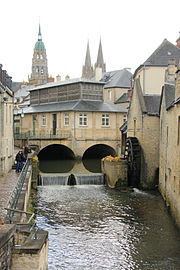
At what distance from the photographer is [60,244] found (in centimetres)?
1241

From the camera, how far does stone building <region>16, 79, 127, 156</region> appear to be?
37781 mm

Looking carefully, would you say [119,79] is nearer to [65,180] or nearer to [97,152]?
Answer: [97,152]

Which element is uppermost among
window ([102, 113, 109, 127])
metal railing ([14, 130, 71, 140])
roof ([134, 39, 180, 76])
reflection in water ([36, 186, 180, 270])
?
roof ([134, 39, 180, 76])

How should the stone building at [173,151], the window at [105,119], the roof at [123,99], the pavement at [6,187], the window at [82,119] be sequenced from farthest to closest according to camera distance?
the roof at [123,99]
the window at [105,119]
the window at [82,119]
the stone building at [173,151]
the pavement at [6,187]

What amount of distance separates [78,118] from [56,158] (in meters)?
5.57

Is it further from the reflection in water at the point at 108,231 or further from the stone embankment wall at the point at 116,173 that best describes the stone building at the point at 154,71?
the reflection in water at the point at 108,231

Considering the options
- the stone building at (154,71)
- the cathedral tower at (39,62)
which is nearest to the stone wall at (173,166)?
the stone building at (154,71)

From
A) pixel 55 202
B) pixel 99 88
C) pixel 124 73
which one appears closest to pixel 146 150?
pixel 55 202

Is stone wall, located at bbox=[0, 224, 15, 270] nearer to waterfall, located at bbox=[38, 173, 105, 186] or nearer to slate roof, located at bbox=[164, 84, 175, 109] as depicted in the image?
slate roof, located at bbox=[164, 84, 175, 109]

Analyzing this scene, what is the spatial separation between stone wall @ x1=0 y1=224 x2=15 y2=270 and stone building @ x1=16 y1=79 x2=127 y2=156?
29631 mm

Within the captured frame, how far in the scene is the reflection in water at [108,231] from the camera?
11.2 m

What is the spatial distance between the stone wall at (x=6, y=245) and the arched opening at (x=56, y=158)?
23863 millimetres

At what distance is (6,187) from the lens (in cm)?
1573

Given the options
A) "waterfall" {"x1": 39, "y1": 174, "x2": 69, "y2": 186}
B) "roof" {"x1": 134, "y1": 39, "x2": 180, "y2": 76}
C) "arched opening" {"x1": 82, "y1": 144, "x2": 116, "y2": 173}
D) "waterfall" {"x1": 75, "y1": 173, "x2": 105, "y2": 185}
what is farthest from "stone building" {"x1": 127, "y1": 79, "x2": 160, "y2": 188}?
"arched opening" {"x1": 82, "y1": 144, "x2": 116, "y2": 173}
